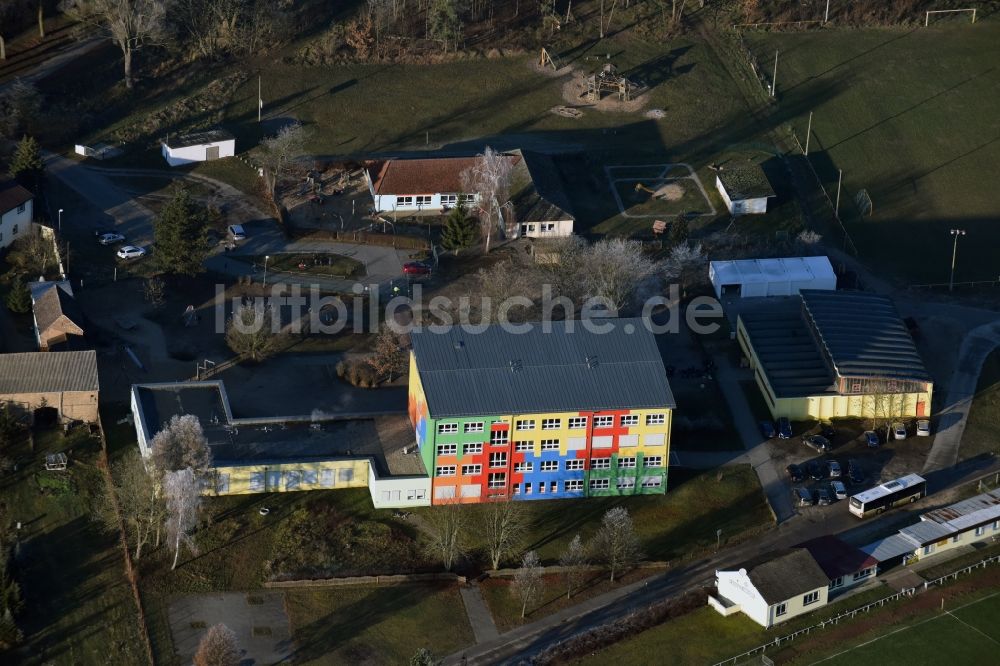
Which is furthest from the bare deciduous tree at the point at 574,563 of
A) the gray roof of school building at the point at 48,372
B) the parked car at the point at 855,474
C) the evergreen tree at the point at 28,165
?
the evergreen tree at the point at 28,165

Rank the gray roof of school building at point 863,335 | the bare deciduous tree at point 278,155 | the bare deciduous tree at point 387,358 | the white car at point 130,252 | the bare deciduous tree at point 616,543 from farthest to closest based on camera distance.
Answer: the bare deciduous tree at point 278,155
the white car at point 130,252
the bare deciduous tree at point 387,358
the gray roof of school building at point 863,335
the bare deciduous tree at point 616,543

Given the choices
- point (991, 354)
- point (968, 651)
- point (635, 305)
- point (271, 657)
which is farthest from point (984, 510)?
point (271, 657)

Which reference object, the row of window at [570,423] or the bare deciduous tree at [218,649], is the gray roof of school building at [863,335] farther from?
the bare deciduous tree at [218,649]

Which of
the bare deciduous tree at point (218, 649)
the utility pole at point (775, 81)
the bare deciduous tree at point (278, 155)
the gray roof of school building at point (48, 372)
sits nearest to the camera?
the bare deciduous tree at point (218, 649)

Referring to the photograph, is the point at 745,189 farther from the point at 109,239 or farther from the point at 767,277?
the point at 109,239

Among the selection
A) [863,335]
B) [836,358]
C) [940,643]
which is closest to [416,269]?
[836,358]

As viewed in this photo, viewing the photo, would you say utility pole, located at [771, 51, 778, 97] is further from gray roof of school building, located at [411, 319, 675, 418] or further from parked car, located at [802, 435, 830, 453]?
gray roof of school building, located at [411, 319, 675, 418]

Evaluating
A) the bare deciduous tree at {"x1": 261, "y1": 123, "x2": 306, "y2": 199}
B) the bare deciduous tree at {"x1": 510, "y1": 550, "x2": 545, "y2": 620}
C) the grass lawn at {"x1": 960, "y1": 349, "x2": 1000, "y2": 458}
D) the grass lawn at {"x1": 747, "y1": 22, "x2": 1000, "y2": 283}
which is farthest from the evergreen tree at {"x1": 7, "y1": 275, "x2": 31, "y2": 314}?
the grass lawn at {"x1": 960, "y1": 349, "x2": 1000, "y2": 458}
